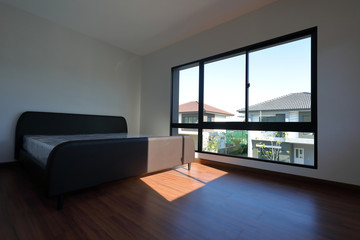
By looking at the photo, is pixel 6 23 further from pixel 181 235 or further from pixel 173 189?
pixel 181 235

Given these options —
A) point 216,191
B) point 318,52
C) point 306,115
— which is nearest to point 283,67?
point 318,52

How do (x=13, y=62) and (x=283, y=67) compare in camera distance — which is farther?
(x=13, y=62)

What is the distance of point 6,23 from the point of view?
2740 mm

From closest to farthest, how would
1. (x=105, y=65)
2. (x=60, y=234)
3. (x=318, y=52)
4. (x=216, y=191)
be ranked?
(x=60, y=234)
(x=216, y=191)
(x=318, y=52)
(x=105, y=65)

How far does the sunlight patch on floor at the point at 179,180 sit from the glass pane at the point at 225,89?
1.04 metres

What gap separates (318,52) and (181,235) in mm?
2706

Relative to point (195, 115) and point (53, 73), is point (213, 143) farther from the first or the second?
point (53, 73)

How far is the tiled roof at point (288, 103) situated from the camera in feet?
7.74

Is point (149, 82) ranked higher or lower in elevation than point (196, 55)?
lower

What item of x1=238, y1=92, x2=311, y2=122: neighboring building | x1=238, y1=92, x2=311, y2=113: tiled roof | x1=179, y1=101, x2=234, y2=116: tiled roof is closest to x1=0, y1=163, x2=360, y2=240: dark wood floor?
x1=238, y1=92, x2=311, y2=122: neighboring building

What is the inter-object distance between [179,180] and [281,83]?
6.92 feet

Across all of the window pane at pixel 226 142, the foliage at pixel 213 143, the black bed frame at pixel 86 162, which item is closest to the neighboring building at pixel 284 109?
the window pane at pixel 226 142

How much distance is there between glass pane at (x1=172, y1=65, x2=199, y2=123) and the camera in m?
3.62

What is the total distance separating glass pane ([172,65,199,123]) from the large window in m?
0.02
